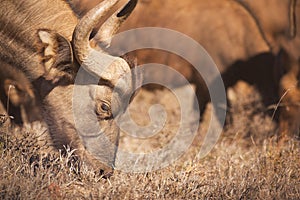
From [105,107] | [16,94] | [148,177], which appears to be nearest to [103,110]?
[105,107]

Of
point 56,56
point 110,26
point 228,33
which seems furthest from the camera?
point 228,33

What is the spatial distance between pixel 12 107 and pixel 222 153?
222 centimetres

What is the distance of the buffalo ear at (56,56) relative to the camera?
5.62 meters

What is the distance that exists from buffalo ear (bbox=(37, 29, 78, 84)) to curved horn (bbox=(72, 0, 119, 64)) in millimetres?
98

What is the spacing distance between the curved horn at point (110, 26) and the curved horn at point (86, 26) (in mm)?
238

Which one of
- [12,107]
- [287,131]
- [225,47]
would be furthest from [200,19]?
[12,107]

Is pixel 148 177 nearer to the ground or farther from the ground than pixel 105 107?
nearer to the ground

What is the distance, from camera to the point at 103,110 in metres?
5.74

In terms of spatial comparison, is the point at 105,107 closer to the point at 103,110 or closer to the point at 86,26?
the point at 103,110

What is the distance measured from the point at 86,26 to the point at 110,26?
418mm

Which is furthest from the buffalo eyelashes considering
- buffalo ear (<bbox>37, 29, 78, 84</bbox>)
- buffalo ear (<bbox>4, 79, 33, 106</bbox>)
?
buffalo ear (<bbox>4, 79, 33, 106</bbox>)

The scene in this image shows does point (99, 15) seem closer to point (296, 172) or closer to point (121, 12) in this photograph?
point (121, 12)

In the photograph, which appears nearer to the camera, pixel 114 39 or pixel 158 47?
pixel 114 39

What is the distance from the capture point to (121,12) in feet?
19.1
